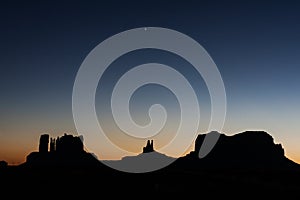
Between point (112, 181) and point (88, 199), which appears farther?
point (112, 181)

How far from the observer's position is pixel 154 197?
27.8 metres

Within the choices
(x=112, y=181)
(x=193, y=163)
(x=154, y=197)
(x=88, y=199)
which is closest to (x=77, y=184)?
(x=112, y=181)

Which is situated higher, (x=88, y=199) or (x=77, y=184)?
(x=77, y=184)

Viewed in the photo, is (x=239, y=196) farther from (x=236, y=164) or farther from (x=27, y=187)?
(x=236, y=164)

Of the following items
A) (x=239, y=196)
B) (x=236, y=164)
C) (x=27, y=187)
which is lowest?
(x=239, y=196)

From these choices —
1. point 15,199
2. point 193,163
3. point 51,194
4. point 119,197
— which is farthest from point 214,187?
point 193,163

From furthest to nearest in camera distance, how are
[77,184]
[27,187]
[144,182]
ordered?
[144,182], [77,184], [27,187]

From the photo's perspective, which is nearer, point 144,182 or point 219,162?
point 144,182

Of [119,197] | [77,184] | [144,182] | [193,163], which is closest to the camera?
[119,197]

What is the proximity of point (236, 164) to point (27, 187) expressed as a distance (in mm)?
179996

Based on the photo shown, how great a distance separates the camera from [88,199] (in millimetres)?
26656

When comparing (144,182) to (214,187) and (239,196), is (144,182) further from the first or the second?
(239,196)

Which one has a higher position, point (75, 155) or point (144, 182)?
point (75, 155)

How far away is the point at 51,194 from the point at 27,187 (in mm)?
4120
